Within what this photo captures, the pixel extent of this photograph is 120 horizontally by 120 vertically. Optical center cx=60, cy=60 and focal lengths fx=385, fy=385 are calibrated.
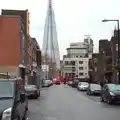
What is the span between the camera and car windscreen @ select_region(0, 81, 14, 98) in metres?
12.0

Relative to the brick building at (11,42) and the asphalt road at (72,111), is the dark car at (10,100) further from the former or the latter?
the brick building at (11,42)

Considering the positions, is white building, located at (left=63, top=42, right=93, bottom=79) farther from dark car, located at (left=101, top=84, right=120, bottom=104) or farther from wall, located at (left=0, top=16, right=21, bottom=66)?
dark car, located at (left=101, top=84, right=120, bottom=104)

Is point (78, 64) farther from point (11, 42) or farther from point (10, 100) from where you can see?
point (10, 100)

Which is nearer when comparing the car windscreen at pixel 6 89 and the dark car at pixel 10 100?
the dark car at pixel 10 100

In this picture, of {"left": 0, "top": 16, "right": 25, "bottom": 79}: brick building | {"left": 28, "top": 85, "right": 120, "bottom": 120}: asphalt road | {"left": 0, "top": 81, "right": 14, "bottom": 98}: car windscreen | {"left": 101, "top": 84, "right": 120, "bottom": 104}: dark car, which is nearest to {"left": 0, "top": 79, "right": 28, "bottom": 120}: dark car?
{"left": 0, "top": 81, "right": 14, "bottom": 98}: car windscreen

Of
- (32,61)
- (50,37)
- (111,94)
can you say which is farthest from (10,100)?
(50,37)

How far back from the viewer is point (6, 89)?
12.4 m

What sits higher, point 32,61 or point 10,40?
point 10,40

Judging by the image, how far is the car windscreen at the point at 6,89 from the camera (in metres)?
12.0

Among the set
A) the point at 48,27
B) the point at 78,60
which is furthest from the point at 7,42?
the point at 78,60

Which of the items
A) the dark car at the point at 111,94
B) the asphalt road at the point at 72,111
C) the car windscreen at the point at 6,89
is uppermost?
the car windscreen at the point at 6,89

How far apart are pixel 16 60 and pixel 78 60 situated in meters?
130

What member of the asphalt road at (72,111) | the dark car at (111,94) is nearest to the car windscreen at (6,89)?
the asphalt road at (72,111)

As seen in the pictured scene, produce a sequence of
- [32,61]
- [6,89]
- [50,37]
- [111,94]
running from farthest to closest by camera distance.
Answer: [50,37]
[32,61]
[111,94]
[6,89]
